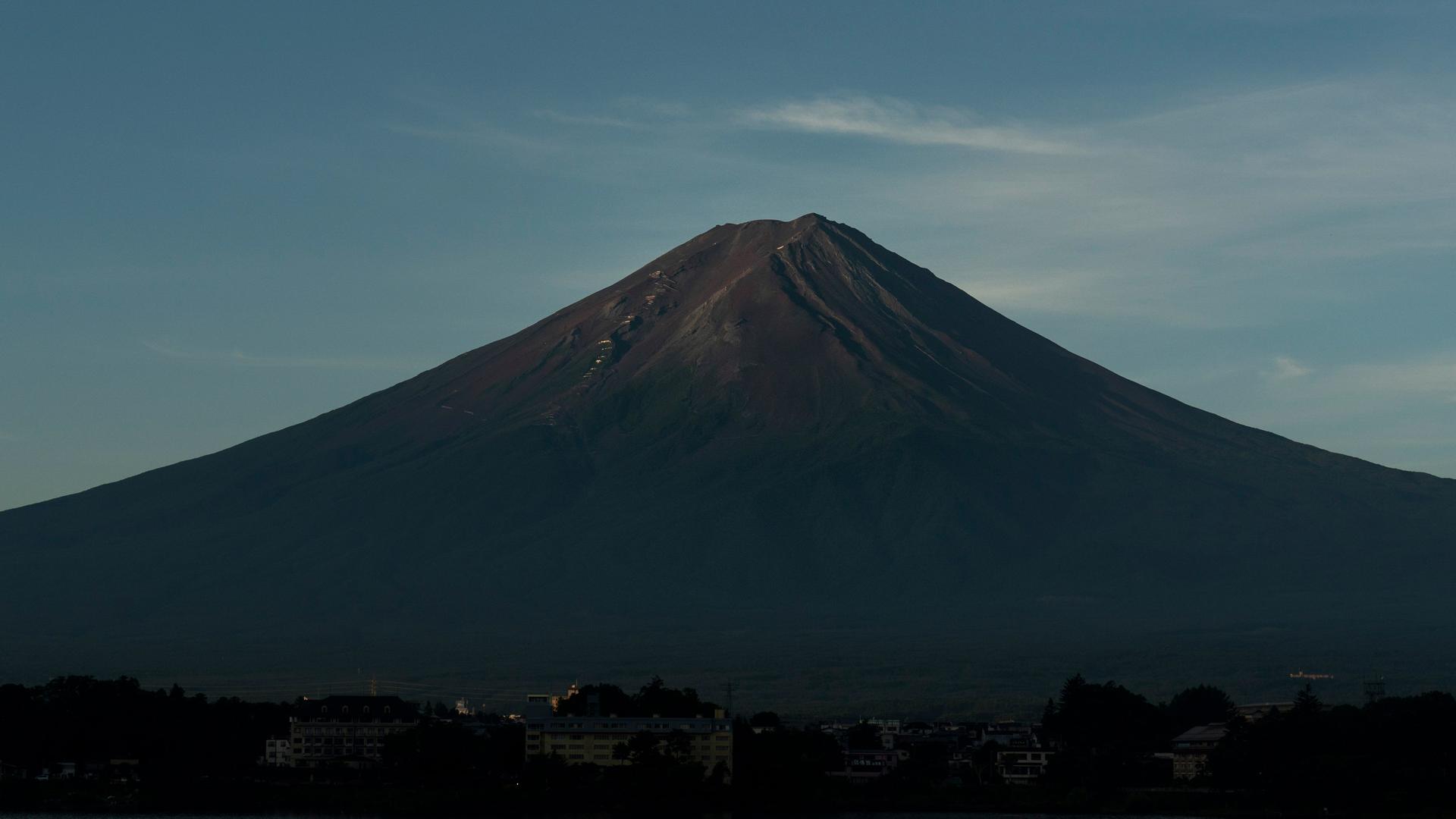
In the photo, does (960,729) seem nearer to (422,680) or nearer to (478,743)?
(478,743)

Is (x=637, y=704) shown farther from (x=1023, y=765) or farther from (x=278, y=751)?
(x=1023, y=765)

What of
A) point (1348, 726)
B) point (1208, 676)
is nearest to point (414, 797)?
point (1348, 726)

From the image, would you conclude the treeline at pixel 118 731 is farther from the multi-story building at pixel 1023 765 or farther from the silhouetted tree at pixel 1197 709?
the silhouetted tree at pixel 1197 709

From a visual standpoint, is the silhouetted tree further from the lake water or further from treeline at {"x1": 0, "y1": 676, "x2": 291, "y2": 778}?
treeline at {"x1": 0, "y1": 676, "x2": 291, "y2": 778}

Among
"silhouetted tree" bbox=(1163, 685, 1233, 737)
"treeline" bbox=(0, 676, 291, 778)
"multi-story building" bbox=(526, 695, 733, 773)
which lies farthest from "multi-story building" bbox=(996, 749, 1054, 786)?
"treeline" bbox=(0, 676, 291, 778)

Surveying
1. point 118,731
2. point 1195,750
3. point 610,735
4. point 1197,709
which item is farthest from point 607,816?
point 1197,709
